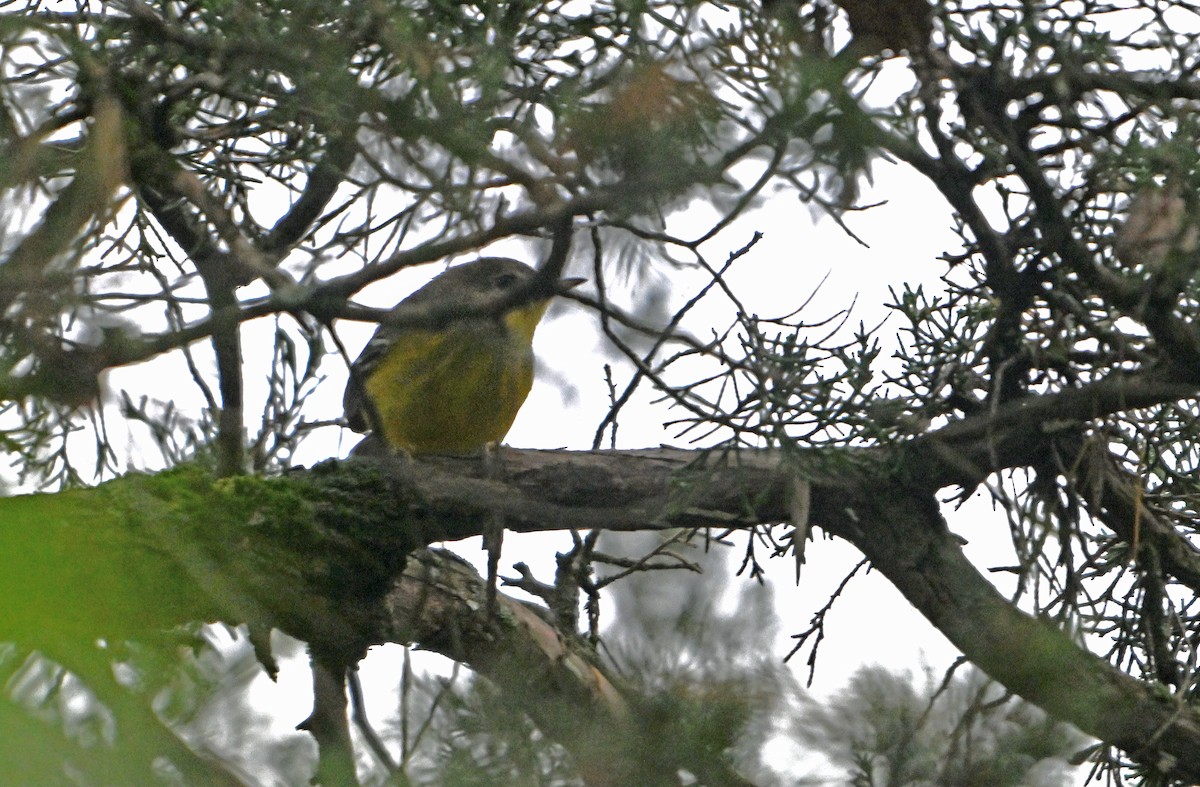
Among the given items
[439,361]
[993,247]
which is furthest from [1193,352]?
[439,361]

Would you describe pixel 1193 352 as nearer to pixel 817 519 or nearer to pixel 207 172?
pixel 817 519

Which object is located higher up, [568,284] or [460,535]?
[568,284]

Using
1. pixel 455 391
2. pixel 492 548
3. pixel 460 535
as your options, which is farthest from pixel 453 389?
pixel 492 548

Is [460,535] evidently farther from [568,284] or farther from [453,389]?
[453,389]

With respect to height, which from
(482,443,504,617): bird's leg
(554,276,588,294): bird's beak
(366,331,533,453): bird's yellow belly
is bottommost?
(482,443,504,617): bird's leg

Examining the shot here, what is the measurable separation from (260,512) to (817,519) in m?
1.83

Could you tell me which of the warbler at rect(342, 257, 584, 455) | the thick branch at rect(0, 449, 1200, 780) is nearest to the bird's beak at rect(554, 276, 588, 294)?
the thick branch at rect(0, 449, 1200, 780)

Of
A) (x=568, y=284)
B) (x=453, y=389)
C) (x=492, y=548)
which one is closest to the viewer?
(x=492, y=548)

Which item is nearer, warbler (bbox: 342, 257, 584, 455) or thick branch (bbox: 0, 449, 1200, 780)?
thick branch (bbox: 0, 449, 1200, 780)

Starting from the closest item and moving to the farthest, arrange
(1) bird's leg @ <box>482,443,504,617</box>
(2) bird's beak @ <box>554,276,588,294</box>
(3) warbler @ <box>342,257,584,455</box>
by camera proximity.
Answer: (2) bird's beak @ <box>554,276,588,294</box> < (1) bird's leg @ <box>482,443,504,617</box> < (3) warbler @ <box>342,257,584,455</box>

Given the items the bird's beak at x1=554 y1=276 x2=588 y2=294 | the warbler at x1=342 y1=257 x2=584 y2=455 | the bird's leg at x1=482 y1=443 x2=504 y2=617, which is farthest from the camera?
the warbler at x1=342 y1=257 x2=584 y2=455

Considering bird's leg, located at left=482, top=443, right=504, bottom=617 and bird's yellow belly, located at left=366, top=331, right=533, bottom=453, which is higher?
bird's yellow belly, located at left=366, top=331, right=533, bottom=453

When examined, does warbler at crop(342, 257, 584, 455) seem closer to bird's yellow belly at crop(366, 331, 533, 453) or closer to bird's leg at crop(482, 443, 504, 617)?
bird's yellow belly at crop(366, 331, 533, 453)

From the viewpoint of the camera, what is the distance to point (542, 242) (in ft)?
9.22
